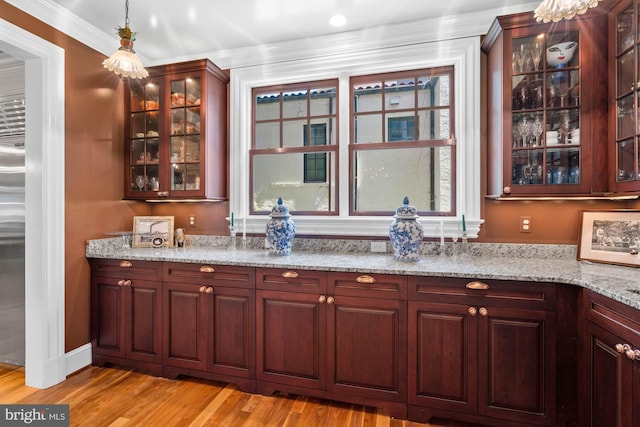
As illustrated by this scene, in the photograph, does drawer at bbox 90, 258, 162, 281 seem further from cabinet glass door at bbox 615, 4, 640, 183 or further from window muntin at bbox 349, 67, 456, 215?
cabinet glass door at bbox 615, 4, 640, 183

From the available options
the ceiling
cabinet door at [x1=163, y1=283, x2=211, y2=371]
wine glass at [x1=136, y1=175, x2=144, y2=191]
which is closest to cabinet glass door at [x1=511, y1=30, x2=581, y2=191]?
the ceiling

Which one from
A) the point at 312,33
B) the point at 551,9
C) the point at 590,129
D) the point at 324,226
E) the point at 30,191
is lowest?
the point at 324,226

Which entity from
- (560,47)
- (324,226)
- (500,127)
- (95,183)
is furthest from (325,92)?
(95,183)

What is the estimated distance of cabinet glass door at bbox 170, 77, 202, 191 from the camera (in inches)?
111

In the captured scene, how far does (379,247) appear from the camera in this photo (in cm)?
260

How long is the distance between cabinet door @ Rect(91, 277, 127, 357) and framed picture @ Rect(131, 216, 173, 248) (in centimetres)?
47

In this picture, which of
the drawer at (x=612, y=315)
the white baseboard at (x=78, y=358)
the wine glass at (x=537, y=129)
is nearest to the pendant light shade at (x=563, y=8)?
the wine glass at (x=537, y=129)

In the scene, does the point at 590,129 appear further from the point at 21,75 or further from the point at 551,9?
the point at 21,75

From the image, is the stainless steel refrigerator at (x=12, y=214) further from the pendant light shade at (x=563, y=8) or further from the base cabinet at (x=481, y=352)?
the pendant light shade at (x=563, y=8)

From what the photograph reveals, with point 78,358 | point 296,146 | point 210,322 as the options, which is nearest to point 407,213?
point 296,146

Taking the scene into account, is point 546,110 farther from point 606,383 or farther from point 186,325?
point 186,325

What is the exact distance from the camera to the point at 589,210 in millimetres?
2238

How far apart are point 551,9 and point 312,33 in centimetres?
174

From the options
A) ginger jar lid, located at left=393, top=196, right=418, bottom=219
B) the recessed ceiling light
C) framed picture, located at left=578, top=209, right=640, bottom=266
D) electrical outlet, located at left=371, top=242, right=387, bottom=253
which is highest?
the recessed ceiling light
